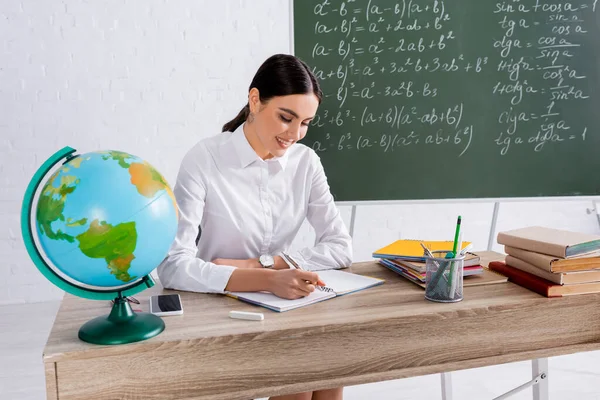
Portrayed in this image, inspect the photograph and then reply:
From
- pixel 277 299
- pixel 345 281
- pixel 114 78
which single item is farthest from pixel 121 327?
pixel 114 78

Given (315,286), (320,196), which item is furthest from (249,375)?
(320,196)

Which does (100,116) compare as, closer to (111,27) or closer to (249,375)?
(111,27)

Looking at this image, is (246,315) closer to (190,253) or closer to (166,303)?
(166,303)

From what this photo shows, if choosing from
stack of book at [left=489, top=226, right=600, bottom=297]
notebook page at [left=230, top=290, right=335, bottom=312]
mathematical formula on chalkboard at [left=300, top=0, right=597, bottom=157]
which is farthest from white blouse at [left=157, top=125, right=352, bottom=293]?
mathematical formula on chalkboard at [left=300, top=0, right=597, bottom=157]

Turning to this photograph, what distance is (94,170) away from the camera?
35.7 inches

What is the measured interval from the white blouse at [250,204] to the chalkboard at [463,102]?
560 millimetres

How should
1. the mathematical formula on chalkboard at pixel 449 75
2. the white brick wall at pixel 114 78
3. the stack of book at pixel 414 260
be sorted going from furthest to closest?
the white brick wall at pixel 114 78 < the mathematical formula on chalkboard at pixel 449 75 < the stack of book at pixel 414 260

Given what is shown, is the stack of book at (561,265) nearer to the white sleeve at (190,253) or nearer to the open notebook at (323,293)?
the open notebook at (323,293)

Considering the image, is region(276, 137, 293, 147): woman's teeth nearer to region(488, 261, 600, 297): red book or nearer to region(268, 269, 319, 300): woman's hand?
region(268, 269, 319, 300): woman's hand

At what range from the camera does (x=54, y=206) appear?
0.88 m

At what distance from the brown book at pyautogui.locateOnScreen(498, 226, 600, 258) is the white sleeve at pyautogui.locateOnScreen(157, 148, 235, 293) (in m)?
0.68

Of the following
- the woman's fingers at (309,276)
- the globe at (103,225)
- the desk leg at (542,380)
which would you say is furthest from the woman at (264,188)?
the desk leg at (542,380)

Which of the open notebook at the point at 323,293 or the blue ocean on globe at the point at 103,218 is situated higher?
the blue ocean on globe at the point at 103,218

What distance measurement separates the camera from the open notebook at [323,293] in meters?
1.13
